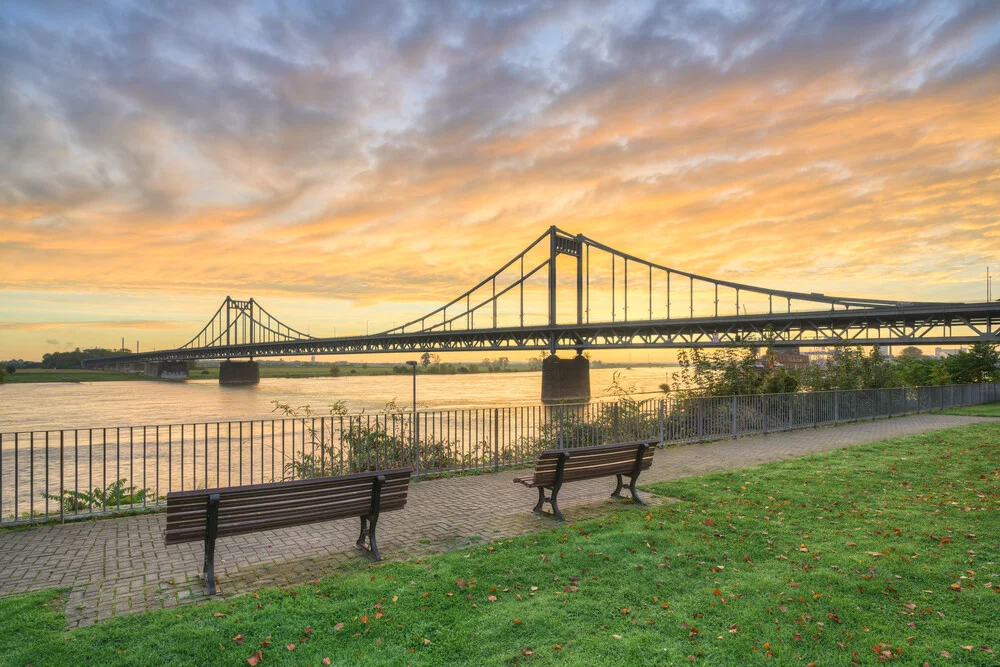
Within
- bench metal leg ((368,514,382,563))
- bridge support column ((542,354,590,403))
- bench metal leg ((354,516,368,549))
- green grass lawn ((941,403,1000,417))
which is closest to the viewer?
bench metal leg ((368,514,382,563))

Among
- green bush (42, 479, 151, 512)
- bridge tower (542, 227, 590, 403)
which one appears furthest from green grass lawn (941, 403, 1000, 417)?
bridge tower (542, 227, 590, 403)

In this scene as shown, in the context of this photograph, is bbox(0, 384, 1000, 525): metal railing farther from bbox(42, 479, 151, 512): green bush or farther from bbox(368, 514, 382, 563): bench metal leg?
bbox(368, 514, 382, 563): bench metal leg

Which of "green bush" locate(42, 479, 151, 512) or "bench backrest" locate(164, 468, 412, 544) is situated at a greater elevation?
"bench backrest" locate(164, 468, 412, 544)

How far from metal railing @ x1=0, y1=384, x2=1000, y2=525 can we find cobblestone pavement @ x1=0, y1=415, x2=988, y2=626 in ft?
2.80

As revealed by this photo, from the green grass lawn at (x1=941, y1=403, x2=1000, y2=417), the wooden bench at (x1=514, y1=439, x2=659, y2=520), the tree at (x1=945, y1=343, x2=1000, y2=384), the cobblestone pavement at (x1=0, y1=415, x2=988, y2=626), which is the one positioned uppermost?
the tree at (x1=945, y1=343, x2=1000, y2=384)

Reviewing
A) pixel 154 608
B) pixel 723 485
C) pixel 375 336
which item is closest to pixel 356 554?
pixel 154 608

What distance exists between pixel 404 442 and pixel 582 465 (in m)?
5.07

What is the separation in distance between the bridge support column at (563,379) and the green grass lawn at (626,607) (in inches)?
1697

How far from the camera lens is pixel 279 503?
15.6 feet

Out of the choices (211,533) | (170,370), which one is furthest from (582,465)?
(170,370)

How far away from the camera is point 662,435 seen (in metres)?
11.6

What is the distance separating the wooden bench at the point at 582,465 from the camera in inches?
251

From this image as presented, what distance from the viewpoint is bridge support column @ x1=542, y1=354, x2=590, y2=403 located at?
4928cm

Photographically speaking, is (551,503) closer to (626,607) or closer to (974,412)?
(626,607)
